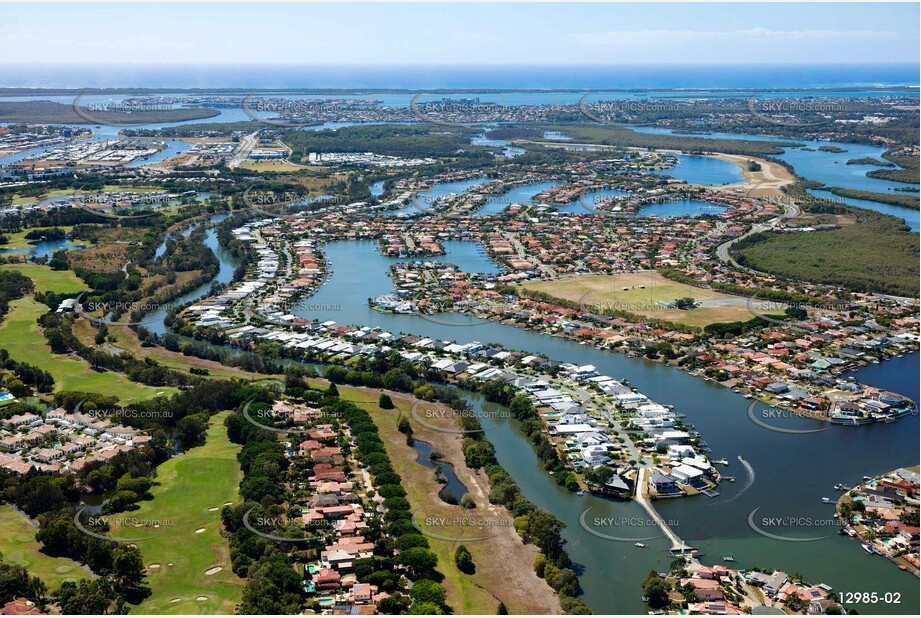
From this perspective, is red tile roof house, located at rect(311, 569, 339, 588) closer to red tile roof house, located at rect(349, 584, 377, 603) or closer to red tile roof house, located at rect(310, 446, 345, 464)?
red tile roof house, located at rect(349, 584, 377, 603)

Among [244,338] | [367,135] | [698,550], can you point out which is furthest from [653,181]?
[698,550]
